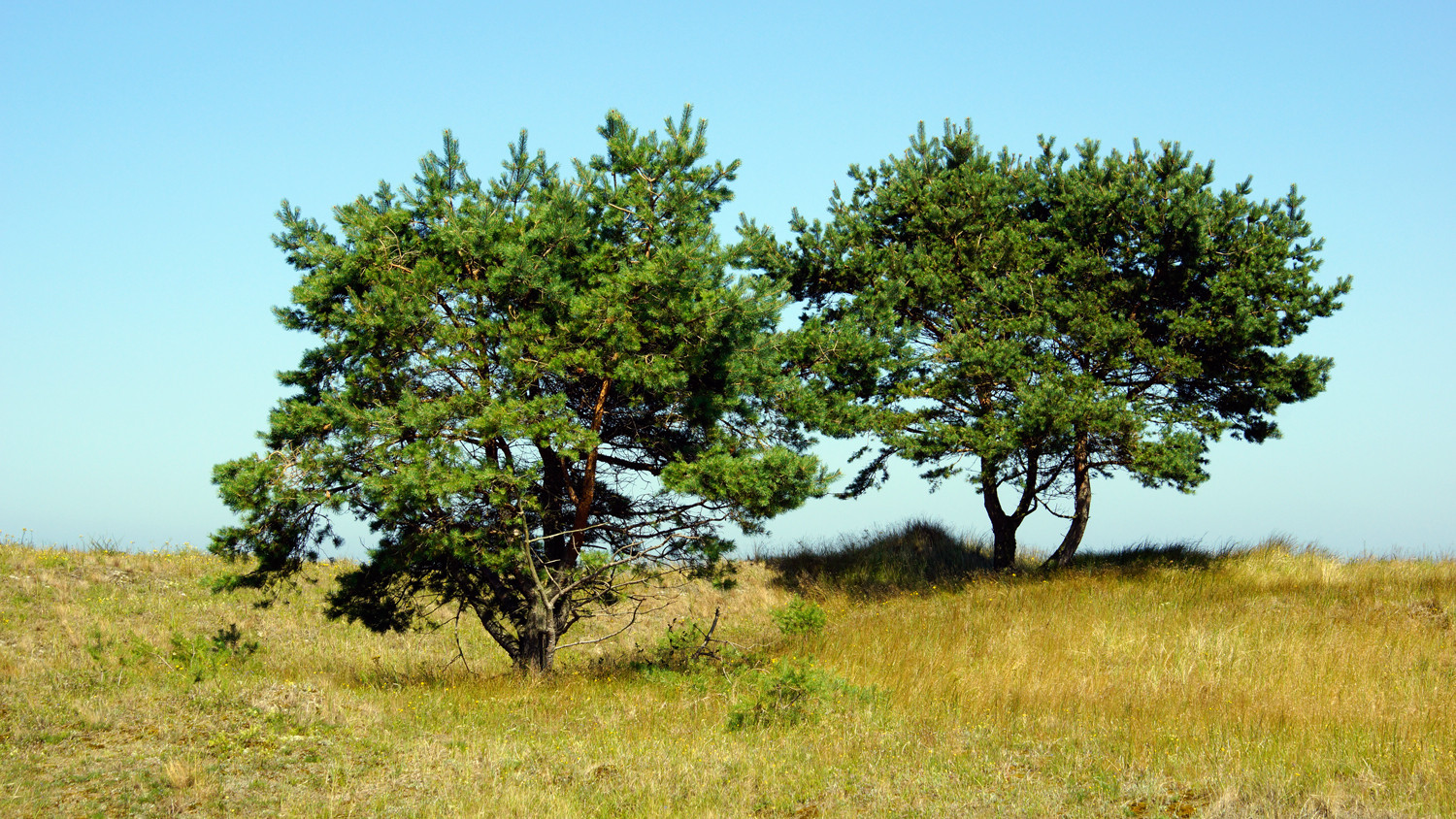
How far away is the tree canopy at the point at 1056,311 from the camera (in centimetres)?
1911

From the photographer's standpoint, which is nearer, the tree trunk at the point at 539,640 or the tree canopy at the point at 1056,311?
the tree trunk at the point at 539,640

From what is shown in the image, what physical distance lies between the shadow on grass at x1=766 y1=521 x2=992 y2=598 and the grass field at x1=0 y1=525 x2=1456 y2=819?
471cm

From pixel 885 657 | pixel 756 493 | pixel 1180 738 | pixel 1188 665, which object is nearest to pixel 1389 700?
pixel 1188 665

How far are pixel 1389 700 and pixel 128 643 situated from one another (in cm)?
1874

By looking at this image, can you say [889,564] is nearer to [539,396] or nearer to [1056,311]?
[1056,311]

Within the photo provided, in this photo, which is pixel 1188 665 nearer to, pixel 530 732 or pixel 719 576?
pixel 719 576

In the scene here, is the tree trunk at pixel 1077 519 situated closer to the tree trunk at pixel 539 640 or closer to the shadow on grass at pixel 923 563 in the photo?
the shadow on grass at pixel 923 563

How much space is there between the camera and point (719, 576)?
45.3ft

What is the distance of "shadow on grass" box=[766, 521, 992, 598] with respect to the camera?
22875 millimetres

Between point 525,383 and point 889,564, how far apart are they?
14556mm

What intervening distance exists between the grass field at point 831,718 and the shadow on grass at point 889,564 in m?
4.71

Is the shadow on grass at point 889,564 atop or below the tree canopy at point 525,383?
below

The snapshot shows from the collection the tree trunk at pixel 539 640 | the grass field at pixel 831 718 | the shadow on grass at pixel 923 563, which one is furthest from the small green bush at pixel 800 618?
the shadow on grass at pixel 923 563

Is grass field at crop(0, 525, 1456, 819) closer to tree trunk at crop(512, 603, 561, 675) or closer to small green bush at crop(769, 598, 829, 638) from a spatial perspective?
small green bush at crop(769, 598, 829, 638)
